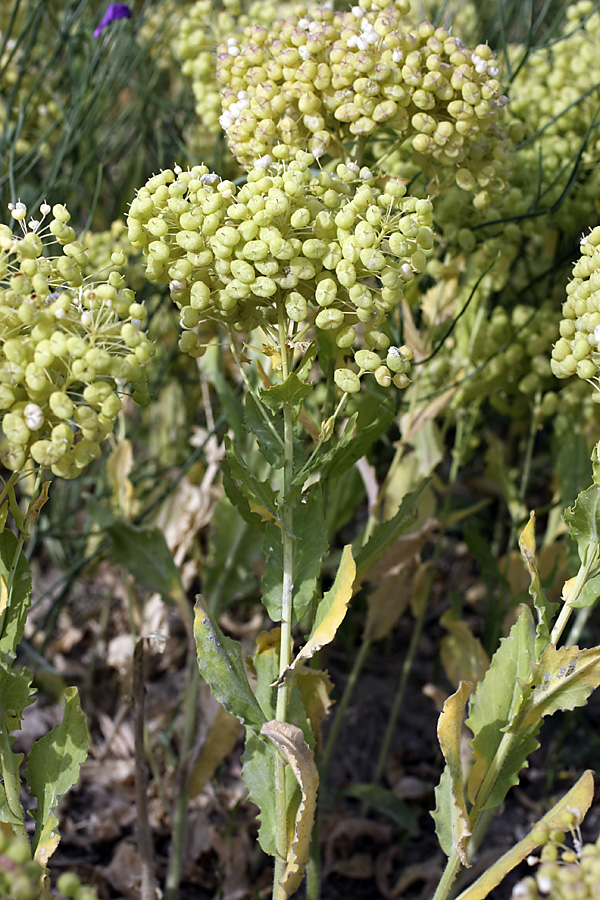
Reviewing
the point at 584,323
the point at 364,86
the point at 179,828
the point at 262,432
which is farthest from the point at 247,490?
the point at 179,828

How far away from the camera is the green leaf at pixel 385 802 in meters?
1.47

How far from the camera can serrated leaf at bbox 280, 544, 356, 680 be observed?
35.6 inches

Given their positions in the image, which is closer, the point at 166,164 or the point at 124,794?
the point at 124,794

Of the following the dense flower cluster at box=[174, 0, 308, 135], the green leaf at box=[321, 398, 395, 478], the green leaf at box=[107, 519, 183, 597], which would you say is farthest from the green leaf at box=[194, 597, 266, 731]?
the dense flower cluster at box=[174, 0, 308, 135]

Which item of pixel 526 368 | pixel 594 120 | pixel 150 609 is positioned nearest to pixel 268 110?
pixel 594 120

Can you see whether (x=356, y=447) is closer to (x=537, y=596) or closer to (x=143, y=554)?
(x=537, y=596)

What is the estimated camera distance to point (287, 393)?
2.98ft

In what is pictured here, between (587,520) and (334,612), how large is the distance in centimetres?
31

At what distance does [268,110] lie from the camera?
1.08 m

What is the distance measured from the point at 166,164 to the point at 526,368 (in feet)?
3.50

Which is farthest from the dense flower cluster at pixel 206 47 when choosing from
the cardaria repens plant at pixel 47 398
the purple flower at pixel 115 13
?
the cardaria repens plant at pixel 47 398

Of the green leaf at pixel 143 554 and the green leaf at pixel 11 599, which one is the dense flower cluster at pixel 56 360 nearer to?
the green leaf at pixel 11 599

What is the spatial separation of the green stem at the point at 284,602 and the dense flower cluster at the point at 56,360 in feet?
0.58

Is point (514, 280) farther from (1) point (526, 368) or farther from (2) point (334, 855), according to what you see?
(2) point (334, 855)
